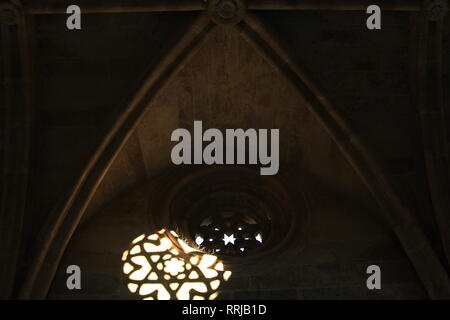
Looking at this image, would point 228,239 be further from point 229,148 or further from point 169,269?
point 229,148

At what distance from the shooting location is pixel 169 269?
1173 cm

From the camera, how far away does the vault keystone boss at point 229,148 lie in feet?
42.8

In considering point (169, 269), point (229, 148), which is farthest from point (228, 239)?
point (229, 148)

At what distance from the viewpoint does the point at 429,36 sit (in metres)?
11.9

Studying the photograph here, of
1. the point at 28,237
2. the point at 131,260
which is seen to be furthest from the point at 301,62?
the point at 28,237

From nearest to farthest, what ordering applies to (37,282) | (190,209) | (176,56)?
(37,282), (176,56), (190,209)

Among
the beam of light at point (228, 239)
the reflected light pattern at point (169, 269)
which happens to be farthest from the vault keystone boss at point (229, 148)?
the reflected light pattern at point (169, 269)

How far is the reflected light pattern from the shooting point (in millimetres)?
11391

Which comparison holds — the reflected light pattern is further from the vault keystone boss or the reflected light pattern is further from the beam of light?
the vault keystone boss

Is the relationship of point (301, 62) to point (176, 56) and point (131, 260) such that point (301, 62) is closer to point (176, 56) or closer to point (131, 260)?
point (176, 56)

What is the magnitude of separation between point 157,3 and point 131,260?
10.6ft

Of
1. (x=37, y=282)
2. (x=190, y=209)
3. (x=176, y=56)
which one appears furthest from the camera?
(x=190, y=209)

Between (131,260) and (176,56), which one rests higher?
(176,56)

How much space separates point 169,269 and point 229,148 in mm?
2286
